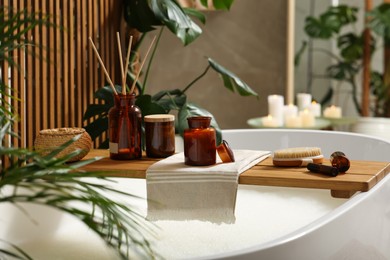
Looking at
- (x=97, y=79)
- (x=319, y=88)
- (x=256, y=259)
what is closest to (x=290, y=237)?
(x=256, y=259)

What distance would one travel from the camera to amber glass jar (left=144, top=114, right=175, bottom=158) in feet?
7.76

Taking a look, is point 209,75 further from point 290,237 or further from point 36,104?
point 290,237

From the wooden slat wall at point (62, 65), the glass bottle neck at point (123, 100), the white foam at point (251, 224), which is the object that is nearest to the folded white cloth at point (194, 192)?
the white foam at point (251, 224)

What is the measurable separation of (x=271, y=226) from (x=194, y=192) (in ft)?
2.18

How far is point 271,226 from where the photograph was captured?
8.97ft

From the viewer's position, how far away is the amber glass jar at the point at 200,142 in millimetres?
2205

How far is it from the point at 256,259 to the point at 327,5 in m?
4.20

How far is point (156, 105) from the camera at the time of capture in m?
2.96

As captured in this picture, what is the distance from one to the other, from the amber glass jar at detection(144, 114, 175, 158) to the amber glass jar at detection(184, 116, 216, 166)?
0.17 m

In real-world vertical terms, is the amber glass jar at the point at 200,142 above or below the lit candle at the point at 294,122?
above

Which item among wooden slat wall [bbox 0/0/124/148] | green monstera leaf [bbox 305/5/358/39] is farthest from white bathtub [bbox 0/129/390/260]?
green monstera leaf [bbox 305/5/358/39]

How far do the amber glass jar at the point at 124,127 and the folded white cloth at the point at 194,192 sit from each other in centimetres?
22

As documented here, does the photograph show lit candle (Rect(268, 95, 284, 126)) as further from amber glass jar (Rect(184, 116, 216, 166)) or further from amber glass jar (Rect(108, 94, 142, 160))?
amber glass jar (Rect(184, 116, 216, 166))

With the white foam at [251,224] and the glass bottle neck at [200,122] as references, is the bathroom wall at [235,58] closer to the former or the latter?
the white foam at [251,224]
